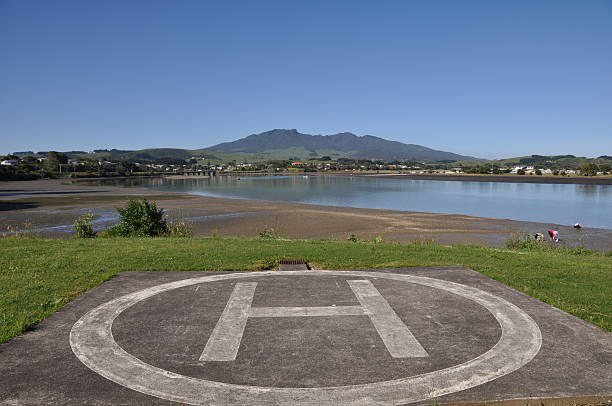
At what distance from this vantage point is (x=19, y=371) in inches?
219

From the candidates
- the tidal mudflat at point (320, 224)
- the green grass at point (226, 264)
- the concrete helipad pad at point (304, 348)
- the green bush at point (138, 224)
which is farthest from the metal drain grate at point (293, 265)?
the tidal mudflat at point (320, 224)

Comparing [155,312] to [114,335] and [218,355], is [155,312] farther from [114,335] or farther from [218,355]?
[218,355]

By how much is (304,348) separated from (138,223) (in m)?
16.2

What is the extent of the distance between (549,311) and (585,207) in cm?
5733

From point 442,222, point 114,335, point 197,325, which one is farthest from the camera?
point 442,222

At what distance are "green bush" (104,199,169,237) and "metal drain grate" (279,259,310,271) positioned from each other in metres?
10.0

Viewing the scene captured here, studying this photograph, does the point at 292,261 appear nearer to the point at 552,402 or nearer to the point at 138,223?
the point at 552,402

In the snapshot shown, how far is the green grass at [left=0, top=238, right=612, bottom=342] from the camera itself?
844 cm

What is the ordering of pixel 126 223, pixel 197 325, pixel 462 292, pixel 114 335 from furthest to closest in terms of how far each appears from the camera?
pixel 126 223 < pixel 462 292 < pixel 197 325 < pixel 114 335

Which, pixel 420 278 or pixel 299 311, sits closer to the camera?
pixel 299 311

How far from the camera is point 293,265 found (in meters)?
12.1

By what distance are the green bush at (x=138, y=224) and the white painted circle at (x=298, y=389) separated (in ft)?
43.1

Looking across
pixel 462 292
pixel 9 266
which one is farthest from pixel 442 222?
pixel 9 266

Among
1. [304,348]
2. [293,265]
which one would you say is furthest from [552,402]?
[293,265]
